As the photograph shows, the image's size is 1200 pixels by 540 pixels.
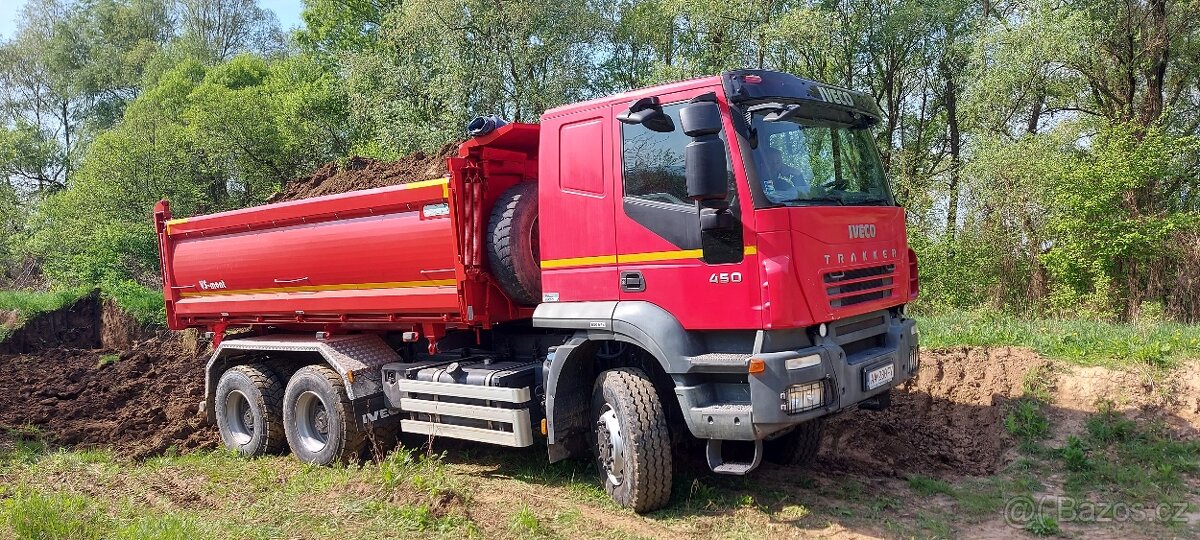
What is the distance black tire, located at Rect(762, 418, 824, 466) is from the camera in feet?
21.1

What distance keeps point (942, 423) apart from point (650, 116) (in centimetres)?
430

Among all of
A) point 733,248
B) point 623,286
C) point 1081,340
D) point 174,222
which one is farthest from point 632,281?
point 174,222

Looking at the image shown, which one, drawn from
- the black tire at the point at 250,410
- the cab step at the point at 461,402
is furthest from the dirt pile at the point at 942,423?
the black tire at the point at 250,410

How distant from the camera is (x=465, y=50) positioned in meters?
23.9

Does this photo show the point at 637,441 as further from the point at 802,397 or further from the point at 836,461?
the point at 836,461

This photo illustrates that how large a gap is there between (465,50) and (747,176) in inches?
807

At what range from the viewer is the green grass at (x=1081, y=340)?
7664mm

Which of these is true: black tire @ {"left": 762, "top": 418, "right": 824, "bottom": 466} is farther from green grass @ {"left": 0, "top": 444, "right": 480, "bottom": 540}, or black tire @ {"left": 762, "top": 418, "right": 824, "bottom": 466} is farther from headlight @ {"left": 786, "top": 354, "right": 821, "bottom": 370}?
green grass @ {"left": 0, "top": 444, "right": 480, "bottom": 540}

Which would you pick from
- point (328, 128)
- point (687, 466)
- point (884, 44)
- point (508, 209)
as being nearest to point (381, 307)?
point (508, 209)

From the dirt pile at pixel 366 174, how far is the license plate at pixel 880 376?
174 inches

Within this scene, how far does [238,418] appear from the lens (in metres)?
8.33

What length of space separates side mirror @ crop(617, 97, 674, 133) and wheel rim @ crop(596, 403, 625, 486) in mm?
1911

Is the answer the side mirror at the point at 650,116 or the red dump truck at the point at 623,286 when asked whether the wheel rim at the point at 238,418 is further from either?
the side mirror at the point at 650,116

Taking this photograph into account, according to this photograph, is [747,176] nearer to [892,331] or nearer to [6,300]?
[892,331]
